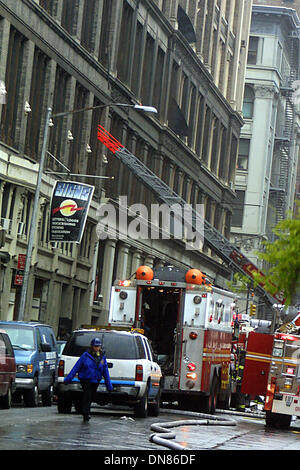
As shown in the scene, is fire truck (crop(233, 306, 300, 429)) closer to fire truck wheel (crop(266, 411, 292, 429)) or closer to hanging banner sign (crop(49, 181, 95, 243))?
fire truck wheel (crop(266, 411, 292, 429))

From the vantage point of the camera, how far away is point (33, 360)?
2997 centimetres

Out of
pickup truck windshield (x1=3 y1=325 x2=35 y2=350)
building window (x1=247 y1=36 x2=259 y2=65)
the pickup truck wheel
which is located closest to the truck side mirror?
pickup truck windshield (x1=3 y1=325 x2=35 y2=350)

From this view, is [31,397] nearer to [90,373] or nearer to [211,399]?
[211,399]

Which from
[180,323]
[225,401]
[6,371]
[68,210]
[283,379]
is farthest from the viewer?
[68,210]

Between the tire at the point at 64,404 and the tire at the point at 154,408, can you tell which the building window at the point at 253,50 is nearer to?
the tire at the point at 154,408

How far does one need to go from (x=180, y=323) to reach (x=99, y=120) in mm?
25013

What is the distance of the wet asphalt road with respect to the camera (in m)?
18.4

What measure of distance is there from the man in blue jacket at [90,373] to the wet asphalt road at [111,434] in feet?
1.66

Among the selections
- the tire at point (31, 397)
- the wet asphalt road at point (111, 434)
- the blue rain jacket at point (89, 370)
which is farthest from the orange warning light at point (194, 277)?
the blue rain jacket at point (89, 370)

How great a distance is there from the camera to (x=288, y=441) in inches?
947

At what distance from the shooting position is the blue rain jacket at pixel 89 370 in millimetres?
24000

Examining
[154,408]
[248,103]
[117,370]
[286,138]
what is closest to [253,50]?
[248,103]

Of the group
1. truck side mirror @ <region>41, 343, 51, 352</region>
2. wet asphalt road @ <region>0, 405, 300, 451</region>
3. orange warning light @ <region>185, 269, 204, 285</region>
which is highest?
orange warning light @ <region>185, 269, 204, 285</region>

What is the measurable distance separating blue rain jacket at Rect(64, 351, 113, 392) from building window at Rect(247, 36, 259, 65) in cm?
8066
